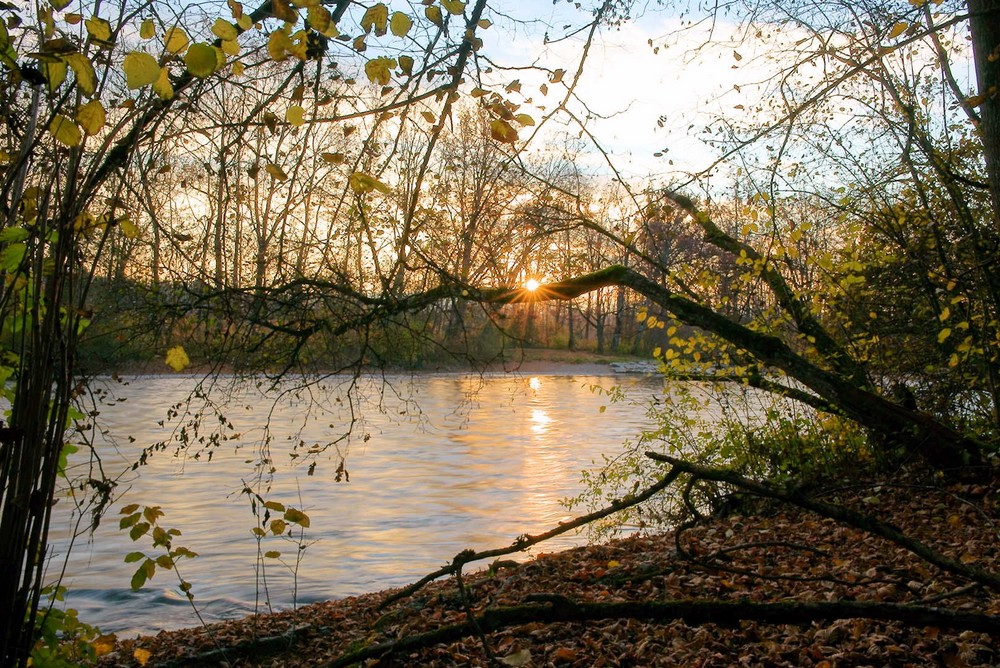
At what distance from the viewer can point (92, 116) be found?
217 cm

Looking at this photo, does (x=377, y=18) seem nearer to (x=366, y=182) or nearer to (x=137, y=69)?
(x=366, y=182)

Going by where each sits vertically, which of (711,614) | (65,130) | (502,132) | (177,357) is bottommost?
(711,614)

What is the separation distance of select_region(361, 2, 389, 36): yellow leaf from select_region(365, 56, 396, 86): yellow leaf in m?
0.20

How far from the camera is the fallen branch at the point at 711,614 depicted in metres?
3.13

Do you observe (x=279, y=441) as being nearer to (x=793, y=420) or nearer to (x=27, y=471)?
(x=793, y=420)

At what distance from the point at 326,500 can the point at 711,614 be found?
971 cm

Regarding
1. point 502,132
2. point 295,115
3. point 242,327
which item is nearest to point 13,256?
point 295,115

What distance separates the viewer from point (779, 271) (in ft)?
28.2

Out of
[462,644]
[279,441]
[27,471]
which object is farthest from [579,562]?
[279,441]

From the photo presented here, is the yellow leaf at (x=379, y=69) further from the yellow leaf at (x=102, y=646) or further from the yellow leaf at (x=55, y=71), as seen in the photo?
the yellow leaf at (x=102, y=646)

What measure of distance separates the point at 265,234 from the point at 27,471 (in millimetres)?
2974

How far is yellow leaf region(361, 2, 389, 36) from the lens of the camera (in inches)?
97.7

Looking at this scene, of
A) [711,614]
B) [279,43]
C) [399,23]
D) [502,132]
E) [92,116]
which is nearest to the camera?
[92,116]

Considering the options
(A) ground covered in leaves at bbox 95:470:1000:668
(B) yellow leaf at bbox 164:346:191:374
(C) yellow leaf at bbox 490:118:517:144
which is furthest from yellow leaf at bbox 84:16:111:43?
(A) ground covered in leaves at bbox 95:470:1000:668
